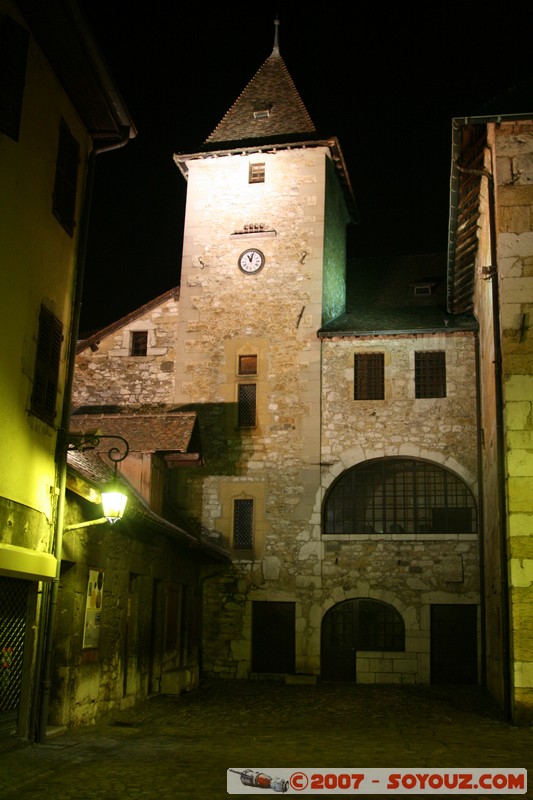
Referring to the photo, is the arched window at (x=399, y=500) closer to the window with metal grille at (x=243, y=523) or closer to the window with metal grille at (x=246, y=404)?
the window with metal grille at (x=243, y=523)

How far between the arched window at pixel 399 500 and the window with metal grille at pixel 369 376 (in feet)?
5.24

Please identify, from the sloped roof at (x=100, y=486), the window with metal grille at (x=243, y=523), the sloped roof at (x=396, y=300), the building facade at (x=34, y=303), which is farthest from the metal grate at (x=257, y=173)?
the building facade at (x=34, y=303)

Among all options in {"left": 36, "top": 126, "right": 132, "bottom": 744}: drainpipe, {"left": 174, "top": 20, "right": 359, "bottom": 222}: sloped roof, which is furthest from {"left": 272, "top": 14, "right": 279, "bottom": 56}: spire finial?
{"left": 36, "top": 126, "right": 132, "bottom": 744}: drainpipe

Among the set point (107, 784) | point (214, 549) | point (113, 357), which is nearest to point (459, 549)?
point (214, 549)

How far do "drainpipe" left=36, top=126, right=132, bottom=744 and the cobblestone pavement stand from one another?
2.06 feet

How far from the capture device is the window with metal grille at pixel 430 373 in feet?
65.4

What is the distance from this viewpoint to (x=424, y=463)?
19.8 meters

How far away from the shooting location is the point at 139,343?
22.3m

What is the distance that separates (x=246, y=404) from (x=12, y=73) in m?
12.4

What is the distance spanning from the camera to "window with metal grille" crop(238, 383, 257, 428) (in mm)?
20875

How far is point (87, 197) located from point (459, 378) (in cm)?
1072

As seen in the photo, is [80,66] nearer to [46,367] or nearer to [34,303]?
[34,303]

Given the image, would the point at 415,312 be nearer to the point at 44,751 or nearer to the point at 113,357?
the point at 113,357

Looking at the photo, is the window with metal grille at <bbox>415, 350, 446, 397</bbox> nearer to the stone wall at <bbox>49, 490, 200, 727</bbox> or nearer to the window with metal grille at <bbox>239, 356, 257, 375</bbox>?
the window with metal grille at <bbox>239, 356, 257, 375</bbox>
